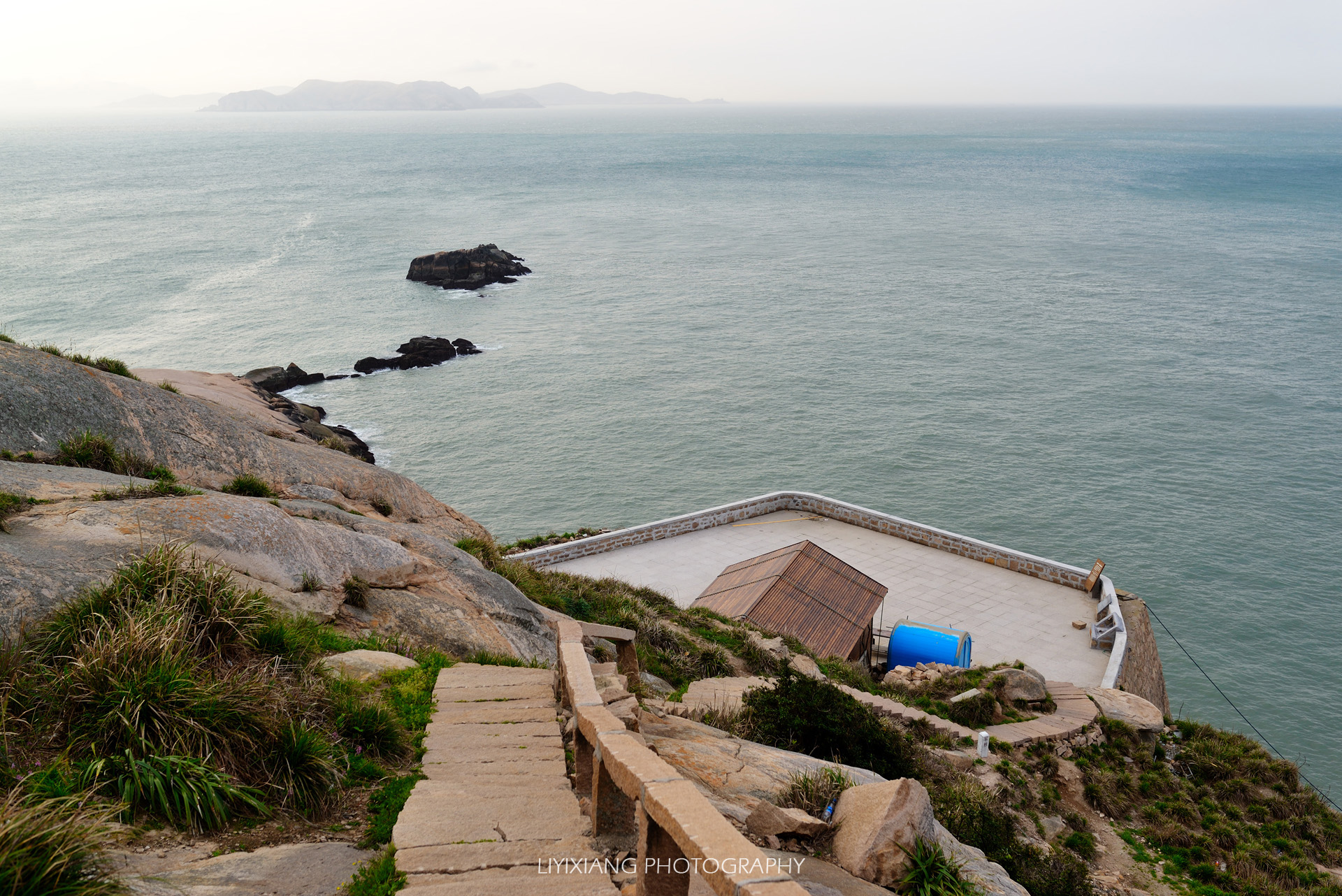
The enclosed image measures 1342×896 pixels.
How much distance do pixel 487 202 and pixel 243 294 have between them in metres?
68.7

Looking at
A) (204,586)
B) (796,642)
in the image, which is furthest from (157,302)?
(204,586)

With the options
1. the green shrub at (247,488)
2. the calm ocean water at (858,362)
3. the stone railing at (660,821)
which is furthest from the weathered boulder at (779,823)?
the calm ocean water at (858,362)

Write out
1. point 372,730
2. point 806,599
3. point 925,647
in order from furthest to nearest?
point 806,599 < point 925,647 < point 372,730

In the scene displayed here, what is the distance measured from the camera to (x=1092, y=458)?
43.8m

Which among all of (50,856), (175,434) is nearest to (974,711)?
(175,434)

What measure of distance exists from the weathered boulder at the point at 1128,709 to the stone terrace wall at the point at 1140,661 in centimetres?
301

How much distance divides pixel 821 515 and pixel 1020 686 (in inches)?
539

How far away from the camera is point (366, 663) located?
852 cm

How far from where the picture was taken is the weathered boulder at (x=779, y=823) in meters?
6.06

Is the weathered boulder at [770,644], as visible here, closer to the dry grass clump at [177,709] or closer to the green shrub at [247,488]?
the green shrub at [247,488]

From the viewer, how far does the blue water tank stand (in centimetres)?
2106

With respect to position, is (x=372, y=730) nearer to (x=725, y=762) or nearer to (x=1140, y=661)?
(x=725, y=762)

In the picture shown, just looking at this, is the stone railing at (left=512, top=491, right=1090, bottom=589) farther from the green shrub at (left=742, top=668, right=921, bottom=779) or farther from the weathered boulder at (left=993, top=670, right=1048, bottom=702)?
the green shrub at (left=742, top=668, right=921, bottom=779)

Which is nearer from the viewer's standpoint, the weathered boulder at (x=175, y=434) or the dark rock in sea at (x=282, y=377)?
the weathered boulder at (x=175, y=434)
